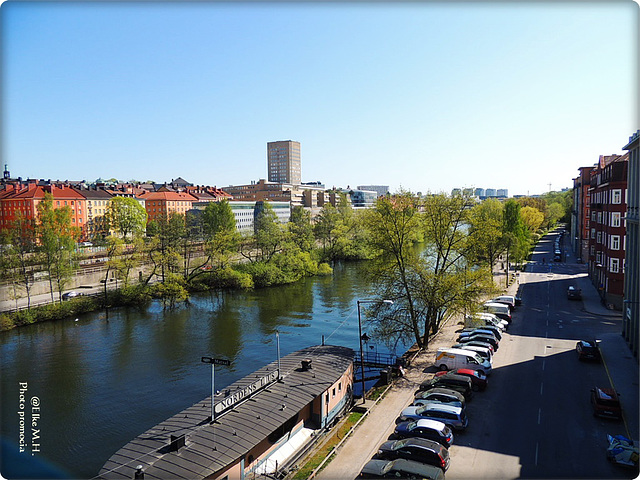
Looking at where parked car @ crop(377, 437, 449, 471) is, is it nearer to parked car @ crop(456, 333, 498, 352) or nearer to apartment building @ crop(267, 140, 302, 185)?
parked car @ crop(456, 333, 498, 352)

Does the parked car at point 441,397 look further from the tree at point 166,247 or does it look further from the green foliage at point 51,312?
the tree at point 166,247

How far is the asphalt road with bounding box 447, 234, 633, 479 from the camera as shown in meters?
13.4

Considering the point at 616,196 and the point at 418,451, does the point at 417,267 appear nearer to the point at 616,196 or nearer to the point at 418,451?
the point at 418,451

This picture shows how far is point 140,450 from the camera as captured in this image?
1261cm

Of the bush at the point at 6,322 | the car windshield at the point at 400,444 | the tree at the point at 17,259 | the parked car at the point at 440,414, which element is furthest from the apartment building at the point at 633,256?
the tree at the point at 17,259

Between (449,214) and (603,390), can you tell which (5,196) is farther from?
(603,390)

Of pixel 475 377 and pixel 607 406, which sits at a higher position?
pixel 607 406

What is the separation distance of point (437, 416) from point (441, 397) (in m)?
1.46

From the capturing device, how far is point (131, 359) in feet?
87.1

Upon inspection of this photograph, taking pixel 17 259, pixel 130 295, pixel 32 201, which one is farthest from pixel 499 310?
pixel 32 201

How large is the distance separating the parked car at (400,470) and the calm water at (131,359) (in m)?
9.51

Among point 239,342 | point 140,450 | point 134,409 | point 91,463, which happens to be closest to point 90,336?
point 239,342

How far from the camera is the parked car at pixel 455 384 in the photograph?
725 inches

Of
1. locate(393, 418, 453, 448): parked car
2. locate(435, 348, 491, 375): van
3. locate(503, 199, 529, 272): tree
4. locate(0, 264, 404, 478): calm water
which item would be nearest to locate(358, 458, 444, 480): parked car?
locate(393, 418, 453, 448): parked car
